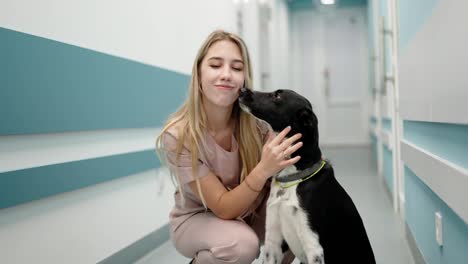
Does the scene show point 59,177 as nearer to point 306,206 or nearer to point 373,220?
point 306,206

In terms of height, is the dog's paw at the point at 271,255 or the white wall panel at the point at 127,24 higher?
the white wall panel at the point at 127,24

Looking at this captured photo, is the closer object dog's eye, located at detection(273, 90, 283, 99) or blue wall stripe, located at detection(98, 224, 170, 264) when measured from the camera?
dog's eye, located at detection(273, 90, 283, 99)

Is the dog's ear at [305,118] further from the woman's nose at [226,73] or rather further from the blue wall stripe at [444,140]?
the blue wall stripe at [444,140]

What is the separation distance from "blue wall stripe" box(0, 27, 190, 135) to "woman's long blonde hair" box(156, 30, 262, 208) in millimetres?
430

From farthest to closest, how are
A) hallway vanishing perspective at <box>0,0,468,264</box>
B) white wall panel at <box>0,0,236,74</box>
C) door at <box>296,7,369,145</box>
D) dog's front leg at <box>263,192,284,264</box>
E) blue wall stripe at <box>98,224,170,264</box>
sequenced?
door at <box>296,7,369,145</box> < blue wall stripe at <box>98,224,170,264</box> < white wall panel at <box>0,0,236,74</box> < dog's front leg at <box>263,192,284,264</box> < hallway vanishing perspective at <box>0,0,468,264</box>

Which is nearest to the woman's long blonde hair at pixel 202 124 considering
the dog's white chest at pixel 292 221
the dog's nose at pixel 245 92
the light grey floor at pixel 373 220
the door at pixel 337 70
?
the dog's nose at pixel 245 92

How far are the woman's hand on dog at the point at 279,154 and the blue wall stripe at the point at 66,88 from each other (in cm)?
89

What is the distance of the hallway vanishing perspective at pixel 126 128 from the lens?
142 cm

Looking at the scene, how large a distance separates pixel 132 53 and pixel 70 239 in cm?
111

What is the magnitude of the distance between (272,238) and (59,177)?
90 cm

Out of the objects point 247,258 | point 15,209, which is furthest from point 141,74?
point 247,258

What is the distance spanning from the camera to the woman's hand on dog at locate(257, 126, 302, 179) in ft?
4.69

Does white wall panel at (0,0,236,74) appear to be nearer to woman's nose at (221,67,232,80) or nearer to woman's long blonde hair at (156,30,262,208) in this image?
woman's long blonde hair at (156,30,262,208)

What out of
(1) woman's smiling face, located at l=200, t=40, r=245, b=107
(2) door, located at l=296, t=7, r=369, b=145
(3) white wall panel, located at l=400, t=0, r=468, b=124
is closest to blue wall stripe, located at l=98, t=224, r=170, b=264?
(1) woman's smiling face, located at l=200, t=40, r=245, b=107
